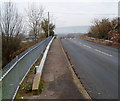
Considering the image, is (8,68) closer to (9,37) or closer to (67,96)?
(67,96)

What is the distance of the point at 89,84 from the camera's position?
7723 mm

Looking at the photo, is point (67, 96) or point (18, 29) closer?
point (67, 96)

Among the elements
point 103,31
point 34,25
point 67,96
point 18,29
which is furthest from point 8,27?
point 67,96

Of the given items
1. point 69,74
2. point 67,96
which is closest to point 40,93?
point 67,96

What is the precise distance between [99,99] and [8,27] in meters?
35.3

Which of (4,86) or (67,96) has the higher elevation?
(4,86)

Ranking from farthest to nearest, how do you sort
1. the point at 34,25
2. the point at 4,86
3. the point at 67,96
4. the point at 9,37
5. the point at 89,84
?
1. the point at 34,25
2. the point at 9,37
3. the point at 89,84
4. the point at 67,96
5. the point at 4,86

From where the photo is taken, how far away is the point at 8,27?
38.8 m

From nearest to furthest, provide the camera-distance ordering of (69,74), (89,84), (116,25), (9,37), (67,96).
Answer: (67,96)
(89,84)
(69,74)
(116,25)
(9,37)

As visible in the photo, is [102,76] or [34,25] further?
[34,25]

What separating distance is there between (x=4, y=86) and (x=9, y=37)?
32.7 m

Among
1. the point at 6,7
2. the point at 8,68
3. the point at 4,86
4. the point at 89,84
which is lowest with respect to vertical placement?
the point at 89,84

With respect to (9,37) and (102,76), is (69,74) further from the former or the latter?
(9,37)

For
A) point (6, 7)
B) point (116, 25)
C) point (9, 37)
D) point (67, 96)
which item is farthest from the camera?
point (6, 7)
